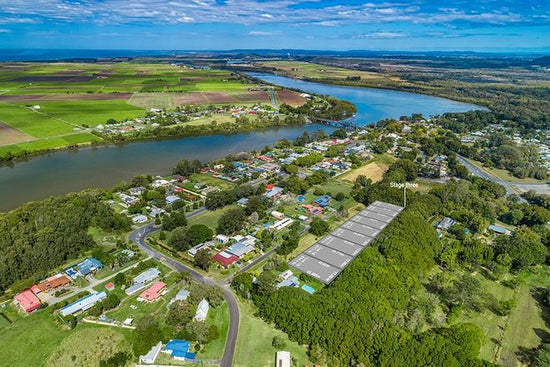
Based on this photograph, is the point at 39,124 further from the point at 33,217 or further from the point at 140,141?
the point at 33,217

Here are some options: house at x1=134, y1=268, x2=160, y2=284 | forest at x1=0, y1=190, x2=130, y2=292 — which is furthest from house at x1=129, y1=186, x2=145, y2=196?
house at x1=134, y1=268, x2=160, y2=284

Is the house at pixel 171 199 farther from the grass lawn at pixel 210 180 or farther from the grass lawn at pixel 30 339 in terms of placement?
the grass lawn at pixel 30 339

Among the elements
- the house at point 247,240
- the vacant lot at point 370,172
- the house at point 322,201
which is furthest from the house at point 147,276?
the vacant lot at point 370,172

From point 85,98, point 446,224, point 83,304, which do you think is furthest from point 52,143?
point 446,224

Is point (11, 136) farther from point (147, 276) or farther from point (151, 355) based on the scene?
point (151, 355)

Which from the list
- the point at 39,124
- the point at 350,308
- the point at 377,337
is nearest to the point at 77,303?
the point at 350,308
